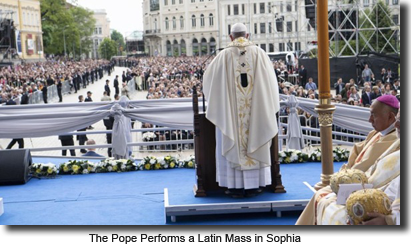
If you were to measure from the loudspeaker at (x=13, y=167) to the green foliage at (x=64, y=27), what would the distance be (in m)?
6.89

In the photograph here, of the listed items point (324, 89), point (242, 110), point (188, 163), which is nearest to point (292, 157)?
point (188, 163)

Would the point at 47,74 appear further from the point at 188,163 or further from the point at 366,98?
the point at 188,163

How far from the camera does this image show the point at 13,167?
8.26 m

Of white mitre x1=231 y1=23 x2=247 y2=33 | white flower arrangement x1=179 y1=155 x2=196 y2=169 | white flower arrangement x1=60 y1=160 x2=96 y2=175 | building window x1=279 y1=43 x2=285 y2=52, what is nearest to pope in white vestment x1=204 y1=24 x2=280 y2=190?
white mitre x1=231 y1=23 x2=247 y2=33

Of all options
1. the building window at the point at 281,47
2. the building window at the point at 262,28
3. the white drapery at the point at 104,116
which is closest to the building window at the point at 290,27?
Answer: the building window at the point at 281,47

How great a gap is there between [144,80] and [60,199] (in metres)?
20.4

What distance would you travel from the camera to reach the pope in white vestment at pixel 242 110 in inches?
259

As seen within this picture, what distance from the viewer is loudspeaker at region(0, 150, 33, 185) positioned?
26.9 feet

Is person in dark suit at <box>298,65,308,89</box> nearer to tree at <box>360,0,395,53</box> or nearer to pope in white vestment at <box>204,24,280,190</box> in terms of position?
tree at <box>360,0,395,53</box>

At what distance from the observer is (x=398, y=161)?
184 inches

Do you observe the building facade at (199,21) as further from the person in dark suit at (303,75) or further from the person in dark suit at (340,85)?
the person in dark suit at (303,75)

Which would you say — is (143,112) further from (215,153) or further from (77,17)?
(77,17)

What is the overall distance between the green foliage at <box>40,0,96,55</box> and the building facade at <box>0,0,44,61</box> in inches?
9.1

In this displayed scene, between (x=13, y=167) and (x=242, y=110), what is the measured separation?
3195 mm
